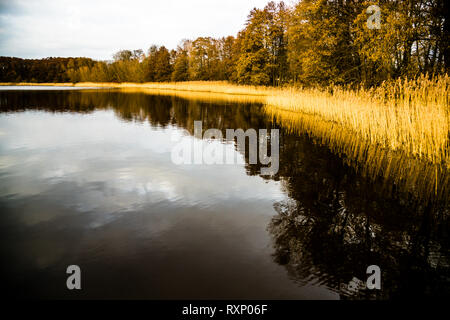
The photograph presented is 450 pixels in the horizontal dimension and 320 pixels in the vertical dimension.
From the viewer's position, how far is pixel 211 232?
14.7ft

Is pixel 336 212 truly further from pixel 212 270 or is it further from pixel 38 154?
pixel 38 154

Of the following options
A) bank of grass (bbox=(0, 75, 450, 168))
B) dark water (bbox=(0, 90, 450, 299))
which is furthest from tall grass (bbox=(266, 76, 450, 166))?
dark water (bbox=(0, 90, 450, 299))

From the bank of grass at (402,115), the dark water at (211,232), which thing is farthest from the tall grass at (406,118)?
the dark water at (211,232)

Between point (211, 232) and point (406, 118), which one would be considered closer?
point (211, 232)

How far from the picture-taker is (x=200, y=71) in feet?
212

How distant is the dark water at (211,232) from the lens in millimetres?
Result: 3277

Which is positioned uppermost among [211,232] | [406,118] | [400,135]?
[406,118]

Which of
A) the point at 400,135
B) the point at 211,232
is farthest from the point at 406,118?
Result: the point at 211,232

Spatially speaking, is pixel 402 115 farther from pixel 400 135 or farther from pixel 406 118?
pixel 400 135

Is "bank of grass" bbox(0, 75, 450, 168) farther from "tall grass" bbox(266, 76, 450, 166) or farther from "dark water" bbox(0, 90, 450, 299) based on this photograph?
"dark water" bbox(0, 90, 450, 299)

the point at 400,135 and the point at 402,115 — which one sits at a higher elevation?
the point at 402,115
